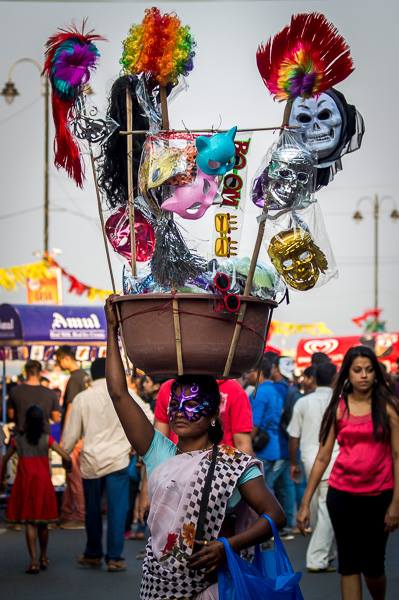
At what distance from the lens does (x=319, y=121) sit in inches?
197

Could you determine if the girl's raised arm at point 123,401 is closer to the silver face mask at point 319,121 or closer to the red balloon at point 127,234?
the red balloon at point 127,234

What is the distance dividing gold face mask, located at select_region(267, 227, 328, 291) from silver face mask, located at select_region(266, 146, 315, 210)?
0.12 m

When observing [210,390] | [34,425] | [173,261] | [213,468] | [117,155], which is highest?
[117,155]

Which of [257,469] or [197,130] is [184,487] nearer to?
[257,469]

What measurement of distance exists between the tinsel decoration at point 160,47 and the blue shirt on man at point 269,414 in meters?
8.66

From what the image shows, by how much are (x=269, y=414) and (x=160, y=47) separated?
8.89 metres

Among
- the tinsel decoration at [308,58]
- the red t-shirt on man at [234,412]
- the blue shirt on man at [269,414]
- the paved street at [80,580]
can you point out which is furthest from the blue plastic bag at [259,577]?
the blue shirt on man at [269,414]

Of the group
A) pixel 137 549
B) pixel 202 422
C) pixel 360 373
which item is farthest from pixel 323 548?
pixel 202 422

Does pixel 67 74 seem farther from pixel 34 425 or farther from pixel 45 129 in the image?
pixel 45 129

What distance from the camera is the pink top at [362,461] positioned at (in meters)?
7.35

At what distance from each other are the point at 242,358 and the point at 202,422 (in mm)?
340

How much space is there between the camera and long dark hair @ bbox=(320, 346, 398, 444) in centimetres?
738

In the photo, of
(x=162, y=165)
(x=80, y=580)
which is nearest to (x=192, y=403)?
(x=162, y=165)

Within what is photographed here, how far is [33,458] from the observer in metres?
12.0
